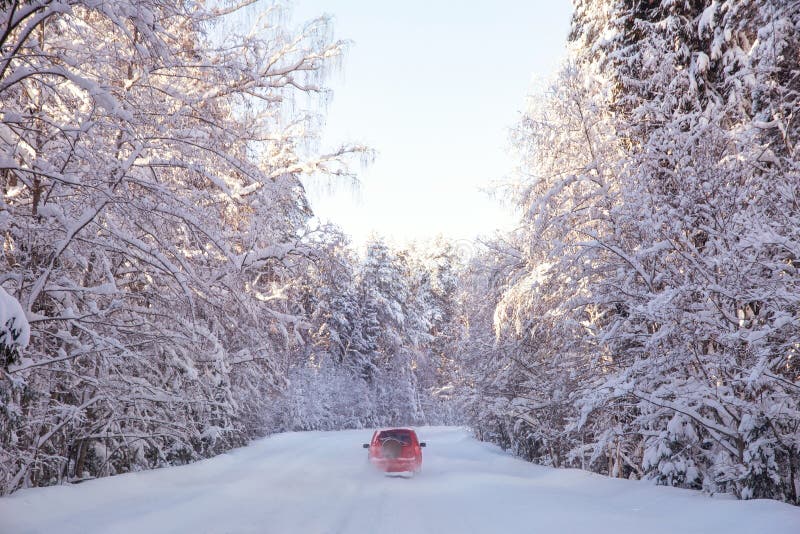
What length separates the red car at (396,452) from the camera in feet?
55.6

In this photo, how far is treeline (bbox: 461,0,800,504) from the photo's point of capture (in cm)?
743

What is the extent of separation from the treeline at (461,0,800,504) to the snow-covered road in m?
0.94

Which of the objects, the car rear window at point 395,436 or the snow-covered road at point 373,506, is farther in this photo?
the car rear window at point 395,436

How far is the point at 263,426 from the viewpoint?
108 feet

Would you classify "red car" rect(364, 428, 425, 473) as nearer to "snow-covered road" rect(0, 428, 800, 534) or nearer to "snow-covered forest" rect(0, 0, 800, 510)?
"snow-covered road" rect(0, 428, 800, 534)

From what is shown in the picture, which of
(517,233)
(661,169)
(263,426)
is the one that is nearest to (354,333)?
(263,426)

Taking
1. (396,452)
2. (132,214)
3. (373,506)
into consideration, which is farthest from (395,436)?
(132,214)

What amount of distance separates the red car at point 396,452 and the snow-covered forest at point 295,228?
4.86 m

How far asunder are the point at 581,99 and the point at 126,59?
980 centimetres

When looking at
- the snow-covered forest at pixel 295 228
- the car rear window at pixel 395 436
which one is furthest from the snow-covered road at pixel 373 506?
the car rear window at pixel 395 436

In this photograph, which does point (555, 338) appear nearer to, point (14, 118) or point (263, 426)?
point (14, 118)

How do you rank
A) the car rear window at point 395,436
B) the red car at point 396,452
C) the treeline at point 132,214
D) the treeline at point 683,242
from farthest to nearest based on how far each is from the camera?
the car rear window at point 395,436, the red car at point 396,452, the treeline at point 683,242, the treeline at point 132,214

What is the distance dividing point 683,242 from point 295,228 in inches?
330

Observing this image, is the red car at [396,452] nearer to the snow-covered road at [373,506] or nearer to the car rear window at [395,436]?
the car rear window at [395,436]
